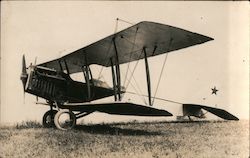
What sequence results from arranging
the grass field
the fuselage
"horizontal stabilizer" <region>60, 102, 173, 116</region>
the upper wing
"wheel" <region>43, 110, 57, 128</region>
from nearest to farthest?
the grass field → the upper wing → "horizontal stabilizer" <region>60, 102, 173, 116</region> → the fuselage → "wheel" <region>43, 110, 57, 128</region>

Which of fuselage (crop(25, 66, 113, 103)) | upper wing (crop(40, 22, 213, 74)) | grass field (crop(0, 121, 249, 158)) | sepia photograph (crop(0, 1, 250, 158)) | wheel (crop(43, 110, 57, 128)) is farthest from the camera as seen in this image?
wheel (crop(43, 110, 57, 128))

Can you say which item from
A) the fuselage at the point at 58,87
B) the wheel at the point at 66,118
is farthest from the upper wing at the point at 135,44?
the wheel at the point at 66,118

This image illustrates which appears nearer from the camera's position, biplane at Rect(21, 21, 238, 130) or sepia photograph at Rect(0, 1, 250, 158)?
sepia photograph at Rect(0, 1, 250, 158)

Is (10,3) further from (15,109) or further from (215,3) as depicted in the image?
(215,3)

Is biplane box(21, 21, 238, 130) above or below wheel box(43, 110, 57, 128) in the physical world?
above

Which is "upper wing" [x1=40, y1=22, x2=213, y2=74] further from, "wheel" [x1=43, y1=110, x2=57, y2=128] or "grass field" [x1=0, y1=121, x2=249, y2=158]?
"grass field" [x1=0, y1=121, x2=249, y2=158]

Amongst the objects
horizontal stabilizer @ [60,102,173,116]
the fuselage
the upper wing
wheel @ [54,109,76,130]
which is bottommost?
wheel @ [54,109,76,130]

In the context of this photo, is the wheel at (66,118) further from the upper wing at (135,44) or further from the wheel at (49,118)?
the upper wing at (135,44)

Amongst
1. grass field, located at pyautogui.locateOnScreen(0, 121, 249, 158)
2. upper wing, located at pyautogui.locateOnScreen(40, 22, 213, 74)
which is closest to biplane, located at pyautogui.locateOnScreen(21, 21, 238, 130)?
upper wing, located at pyautogui.locateOnScreen(40, 22, 213, 74)
